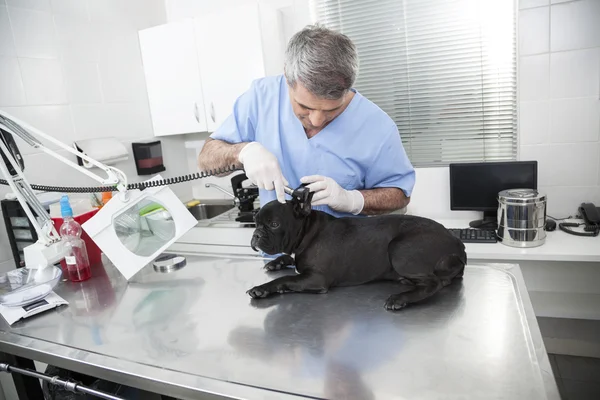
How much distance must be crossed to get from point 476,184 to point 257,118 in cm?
149

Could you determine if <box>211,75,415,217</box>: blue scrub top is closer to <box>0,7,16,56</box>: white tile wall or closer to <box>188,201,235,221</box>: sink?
<box>0,7,16,56</box>: white tile wall

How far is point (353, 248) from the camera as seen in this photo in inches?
41.4

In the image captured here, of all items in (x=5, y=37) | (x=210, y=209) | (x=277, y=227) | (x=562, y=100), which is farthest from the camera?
(x=210, y=209)

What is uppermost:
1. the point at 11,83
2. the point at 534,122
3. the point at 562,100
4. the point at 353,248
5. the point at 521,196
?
the point at 11,83

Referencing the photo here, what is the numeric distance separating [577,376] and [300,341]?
2284mm

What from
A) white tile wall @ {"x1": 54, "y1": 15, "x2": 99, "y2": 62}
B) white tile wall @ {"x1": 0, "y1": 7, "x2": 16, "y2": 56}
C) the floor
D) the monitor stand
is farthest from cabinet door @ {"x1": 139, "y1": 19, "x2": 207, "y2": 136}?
the floor

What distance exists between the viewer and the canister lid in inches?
81.9

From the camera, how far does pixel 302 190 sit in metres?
1.07

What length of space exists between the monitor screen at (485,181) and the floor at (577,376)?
2.98 ft

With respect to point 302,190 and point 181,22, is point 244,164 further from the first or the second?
point 181,22

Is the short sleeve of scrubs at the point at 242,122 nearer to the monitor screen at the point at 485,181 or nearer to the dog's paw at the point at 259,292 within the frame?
the dog's paw at the point at 259,292

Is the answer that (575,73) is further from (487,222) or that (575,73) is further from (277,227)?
(277,227)

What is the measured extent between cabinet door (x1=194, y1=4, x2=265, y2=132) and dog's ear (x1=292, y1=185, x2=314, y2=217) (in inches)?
64.7

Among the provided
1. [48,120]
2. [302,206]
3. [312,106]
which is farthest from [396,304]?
[48,120]
